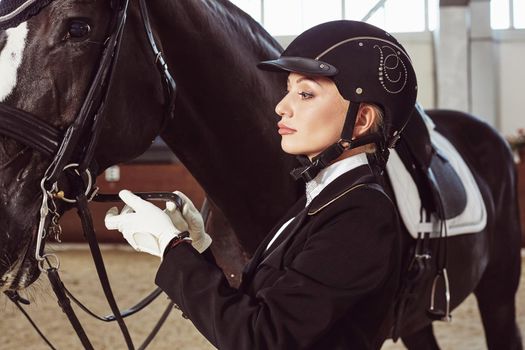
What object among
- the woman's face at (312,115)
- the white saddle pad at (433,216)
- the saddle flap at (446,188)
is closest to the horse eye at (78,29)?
the woman's face at (312,115)

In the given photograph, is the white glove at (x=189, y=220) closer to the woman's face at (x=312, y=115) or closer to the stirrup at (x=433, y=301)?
the woman's face at (x=312, y=115)

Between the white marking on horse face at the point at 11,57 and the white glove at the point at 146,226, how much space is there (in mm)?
350

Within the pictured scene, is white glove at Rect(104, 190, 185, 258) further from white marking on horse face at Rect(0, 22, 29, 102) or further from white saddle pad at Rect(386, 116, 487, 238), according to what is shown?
white saddle pad at Rect(386, 116, 487, 238)

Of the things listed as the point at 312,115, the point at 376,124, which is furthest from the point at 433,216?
the point at 312,115

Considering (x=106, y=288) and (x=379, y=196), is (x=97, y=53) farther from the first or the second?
(x=379, y=196)

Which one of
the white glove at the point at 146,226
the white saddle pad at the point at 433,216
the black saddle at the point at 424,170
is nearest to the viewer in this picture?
the white glove at the point at 146,226

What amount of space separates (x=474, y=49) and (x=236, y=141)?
10858 mm

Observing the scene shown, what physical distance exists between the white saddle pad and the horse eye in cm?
99

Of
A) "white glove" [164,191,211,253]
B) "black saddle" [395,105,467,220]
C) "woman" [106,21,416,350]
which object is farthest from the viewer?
"black saddle" [395,105,467,220]

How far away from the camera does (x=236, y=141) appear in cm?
185

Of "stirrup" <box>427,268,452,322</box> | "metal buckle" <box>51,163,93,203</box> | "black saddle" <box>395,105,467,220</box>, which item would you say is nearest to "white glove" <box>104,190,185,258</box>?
"metal buckle" <box>51,163,93,203</box>

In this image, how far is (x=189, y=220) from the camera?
53.4 inches

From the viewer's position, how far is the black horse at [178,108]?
1.38 metres

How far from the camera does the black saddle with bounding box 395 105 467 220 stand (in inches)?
87.4
